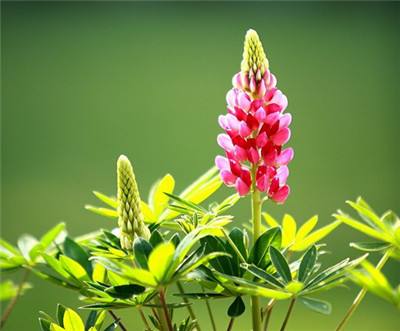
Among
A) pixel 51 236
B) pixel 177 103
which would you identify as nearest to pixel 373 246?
pixel 51 236

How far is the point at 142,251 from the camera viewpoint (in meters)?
0.76

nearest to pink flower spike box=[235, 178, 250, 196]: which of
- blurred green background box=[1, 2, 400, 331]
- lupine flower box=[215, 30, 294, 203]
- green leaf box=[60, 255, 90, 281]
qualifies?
lupine flower box=[215, 30, 294, 203]

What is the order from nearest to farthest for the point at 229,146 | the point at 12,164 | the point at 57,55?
the point at 229,146 < the point at 12,164 < the point at 57,55

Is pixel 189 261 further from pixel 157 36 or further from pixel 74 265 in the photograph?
pixel 157 36

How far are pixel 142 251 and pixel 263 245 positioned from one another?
0.51ft

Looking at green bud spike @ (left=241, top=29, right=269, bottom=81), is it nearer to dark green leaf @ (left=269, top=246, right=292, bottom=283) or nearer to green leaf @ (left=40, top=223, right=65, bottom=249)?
dark green leaf @ (left=269, top=246, right=292, bottom=283)

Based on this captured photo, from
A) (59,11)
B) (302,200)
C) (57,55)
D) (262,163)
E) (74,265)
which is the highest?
(59,11)

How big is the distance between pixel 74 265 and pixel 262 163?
10.2 inches

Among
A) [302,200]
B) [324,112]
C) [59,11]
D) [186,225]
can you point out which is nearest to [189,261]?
[186,225]

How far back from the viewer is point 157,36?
5.43m

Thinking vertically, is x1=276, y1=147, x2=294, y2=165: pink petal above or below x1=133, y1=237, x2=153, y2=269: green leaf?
above

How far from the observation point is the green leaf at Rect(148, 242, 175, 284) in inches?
26.8

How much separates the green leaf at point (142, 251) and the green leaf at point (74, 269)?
0.13 m

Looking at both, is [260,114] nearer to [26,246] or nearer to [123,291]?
[123,291]
